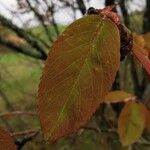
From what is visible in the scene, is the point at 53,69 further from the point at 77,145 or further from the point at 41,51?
the point at 77,145

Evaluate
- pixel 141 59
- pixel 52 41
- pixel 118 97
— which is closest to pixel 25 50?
pixel 52 41

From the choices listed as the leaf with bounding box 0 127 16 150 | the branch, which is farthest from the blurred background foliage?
the leaf with bounding box 0 127 16 150

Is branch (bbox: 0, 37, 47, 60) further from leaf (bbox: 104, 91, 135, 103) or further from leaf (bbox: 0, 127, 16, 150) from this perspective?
leaf (bbox: 0, 127, 16, 150)

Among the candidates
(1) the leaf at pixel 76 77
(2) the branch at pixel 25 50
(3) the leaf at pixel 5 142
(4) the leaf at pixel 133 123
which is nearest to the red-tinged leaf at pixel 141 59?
(1) the leaf at pixel 76 77

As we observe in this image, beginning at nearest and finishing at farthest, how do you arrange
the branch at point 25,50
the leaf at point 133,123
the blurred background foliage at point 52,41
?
the leaf at point 133,123, the blurred background foliage at point 52,41, the branch at point 25,50

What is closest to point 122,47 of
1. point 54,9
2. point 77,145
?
point 54,9

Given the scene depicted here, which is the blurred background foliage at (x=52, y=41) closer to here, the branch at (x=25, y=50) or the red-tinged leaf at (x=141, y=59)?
the branch at (x=25, y=50)
